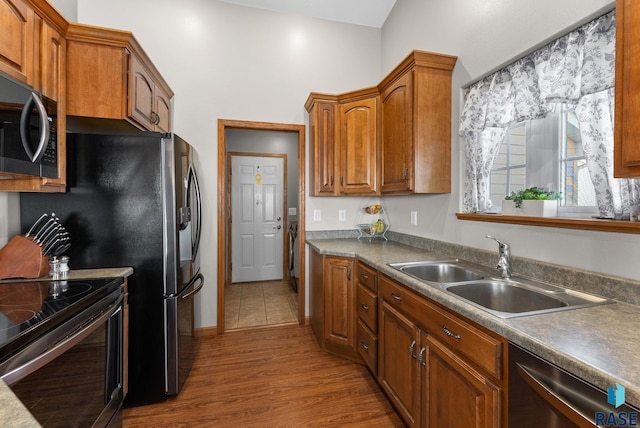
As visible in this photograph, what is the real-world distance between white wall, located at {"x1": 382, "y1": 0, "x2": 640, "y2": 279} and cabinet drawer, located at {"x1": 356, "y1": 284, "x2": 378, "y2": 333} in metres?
0.74

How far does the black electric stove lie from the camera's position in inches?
36.8

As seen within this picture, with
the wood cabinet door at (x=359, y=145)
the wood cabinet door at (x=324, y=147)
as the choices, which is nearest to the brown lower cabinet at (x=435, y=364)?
the wood cabinet door at (x=359, y=145)

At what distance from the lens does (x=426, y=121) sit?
6.79 feet

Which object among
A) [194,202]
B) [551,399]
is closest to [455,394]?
[551,399]

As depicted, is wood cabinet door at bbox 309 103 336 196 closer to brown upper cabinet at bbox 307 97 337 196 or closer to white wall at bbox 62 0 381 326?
brown upper cabinet at bbox 307 97 337 196

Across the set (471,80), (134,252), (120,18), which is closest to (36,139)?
(134,252)

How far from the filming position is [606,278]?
1.17 meters

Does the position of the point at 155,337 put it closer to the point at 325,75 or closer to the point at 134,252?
the point at 134,252

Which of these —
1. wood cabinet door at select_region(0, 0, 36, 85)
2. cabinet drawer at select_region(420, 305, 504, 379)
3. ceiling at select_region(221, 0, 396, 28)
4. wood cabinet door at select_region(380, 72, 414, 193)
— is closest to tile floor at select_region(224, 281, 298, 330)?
wood cabinet door at select_region(380, 72, 414, 193)

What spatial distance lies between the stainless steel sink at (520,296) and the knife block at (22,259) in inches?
82.0

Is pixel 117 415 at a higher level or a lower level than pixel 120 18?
lower

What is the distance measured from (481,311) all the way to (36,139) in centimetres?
201

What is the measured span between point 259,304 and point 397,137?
2.60 metres

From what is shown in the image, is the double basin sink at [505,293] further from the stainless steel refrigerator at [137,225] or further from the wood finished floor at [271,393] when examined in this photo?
the stainless steel refrigerator at [137,225]
